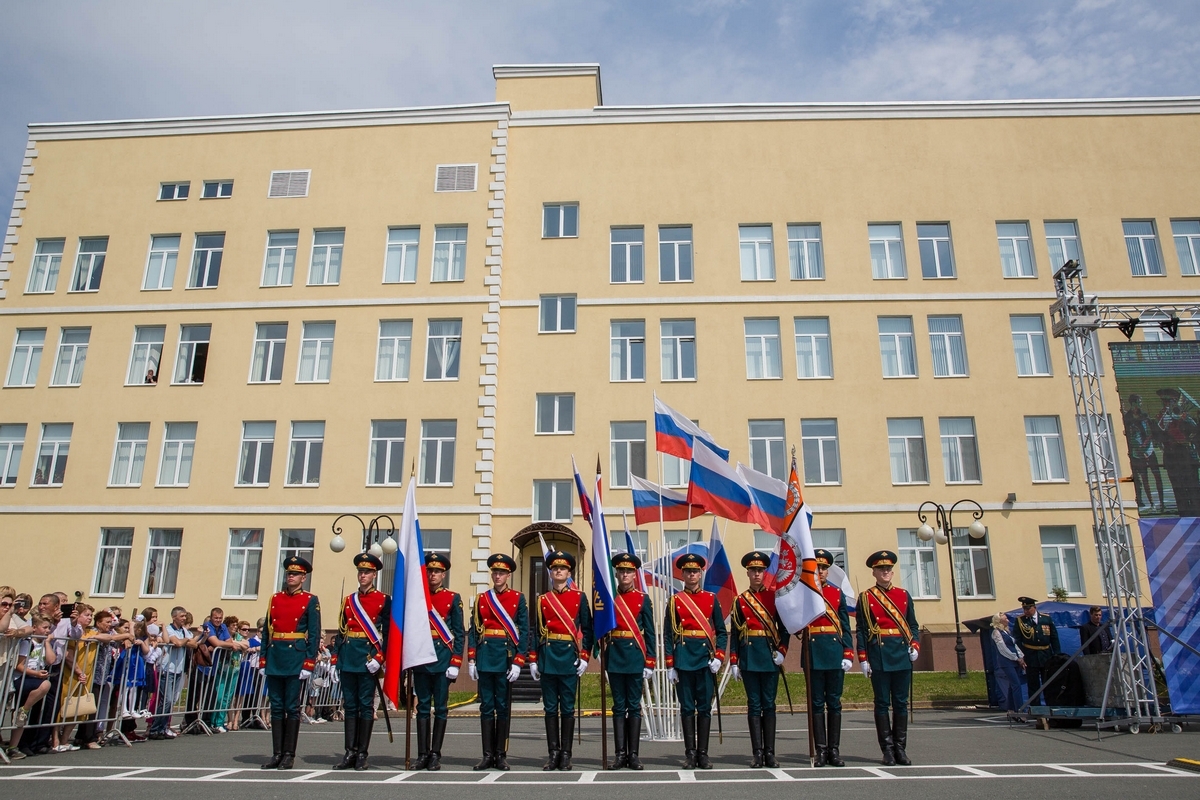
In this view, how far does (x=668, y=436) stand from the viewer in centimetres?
1460

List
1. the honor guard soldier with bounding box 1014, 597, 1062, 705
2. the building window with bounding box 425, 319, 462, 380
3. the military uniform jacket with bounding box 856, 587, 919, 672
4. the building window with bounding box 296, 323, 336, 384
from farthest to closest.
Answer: the building window with bounding box 296, 323, 336, 384 < the building window with bounding box 425, 319, 462, 380 < the honor guard soldier with bounding box 1014, 597, 1062, 705 < the military uniform jacket with bounding box 856, 587, 919, 672

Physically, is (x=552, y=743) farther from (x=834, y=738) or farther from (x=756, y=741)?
(x=834, y=738)

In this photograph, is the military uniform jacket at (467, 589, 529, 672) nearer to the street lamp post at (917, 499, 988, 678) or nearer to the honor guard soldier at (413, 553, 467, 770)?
the honor guard soldier at (413, 553, 467, 770)

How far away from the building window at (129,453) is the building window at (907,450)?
22.0 meters

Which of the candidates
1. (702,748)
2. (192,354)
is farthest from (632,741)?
(192,354)

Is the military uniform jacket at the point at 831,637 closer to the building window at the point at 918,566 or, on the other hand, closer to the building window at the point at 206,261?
the building window at the point at 918,566

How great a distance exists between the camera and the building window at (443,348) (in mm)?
28297

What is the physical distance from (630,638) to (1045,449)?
21.6 m

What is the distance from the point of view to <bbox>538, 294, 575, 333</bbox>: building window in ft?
94.5

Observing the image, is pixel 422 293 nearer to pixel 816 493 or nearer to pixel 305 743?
pixel 816 493

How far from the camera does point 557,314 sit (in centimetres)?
2900

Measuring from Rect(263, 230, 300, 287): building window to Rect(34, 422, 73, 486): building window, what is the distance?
7447 mm

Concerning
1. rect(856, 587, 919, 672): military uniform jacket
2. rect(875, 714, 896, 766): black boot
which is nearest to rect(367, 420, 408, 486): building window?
rect(856, 587, 919, 672): military uniform jacket

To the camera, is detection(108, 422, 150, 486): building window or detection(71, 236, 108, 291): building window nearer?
detection(108, 422, 150, 486): building window
